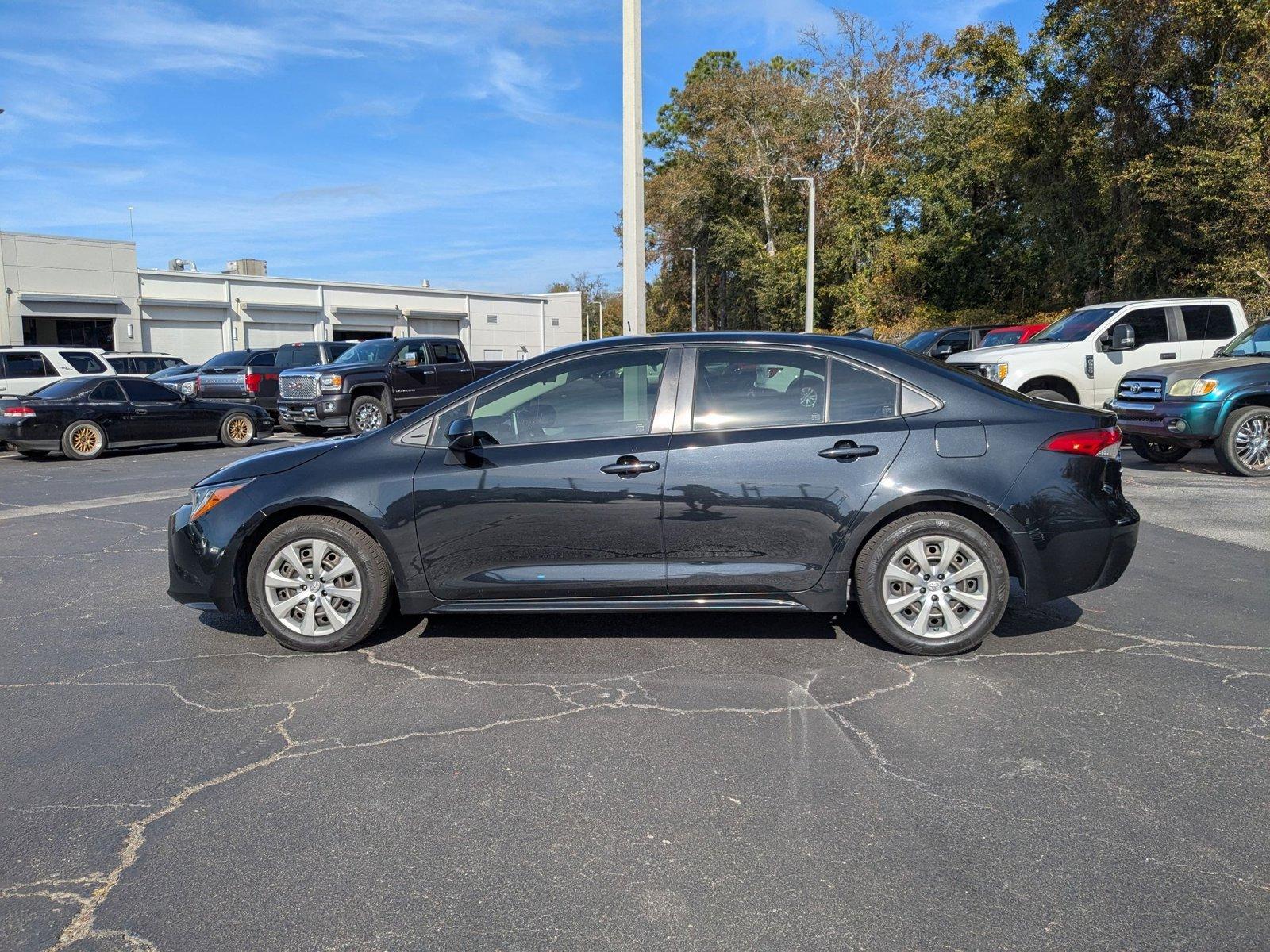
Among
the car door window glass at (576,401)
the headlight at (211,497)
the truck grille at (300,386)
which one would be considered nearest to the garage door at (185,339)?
the truck grille at (300,386)

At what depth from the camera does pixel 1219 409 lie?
11211mm

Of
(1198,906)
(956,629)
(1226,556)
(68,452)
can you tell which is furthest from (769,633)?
(68,452)

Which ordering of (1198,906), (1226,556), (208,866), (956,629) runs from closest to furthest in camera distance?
(1198,906)
(208,866)
(956,629)
(1226,556)

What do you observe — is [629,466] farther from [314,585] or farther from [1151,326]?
[1151,326]

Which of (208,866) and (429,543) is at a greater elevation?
(429,543)

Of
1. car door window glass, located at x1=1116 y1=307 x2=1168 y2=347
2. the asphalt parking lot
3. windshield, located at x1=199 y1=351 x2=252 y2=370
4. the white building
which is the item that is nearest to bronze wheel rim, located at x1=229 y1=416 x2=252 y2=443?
windshield, located at x1=199 y1=351 x2=252 y2=370

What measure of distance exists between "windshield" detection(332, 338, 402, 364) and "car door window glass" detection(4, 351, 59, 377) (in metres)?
5.49

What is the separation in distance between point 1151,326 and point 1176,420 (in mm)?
3626

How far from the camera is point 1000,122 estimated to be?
112 ft

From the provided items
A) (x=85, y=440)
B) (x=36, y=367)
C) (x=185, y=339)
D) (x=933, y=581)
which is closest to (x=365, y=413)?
(x=85, y=440)

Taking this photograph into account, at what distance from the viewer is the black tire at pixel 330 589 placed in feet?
17.0

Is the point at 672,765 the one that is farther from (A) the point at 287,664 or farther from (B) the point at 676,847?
(A) the point at 287,664

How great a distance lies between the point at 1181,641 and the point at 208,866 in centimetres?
481

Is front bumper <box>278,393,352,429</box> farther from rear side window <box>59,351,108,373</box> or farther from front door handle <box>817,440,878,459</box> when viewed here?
front door handle <box>817,440,878,459</box>
